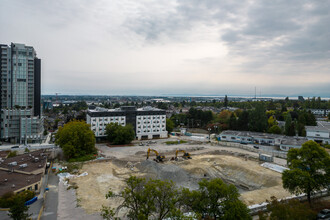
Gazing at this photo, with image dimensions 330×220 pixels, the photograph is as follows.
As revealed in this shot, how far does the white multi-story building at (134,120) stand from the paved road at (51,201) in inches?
920

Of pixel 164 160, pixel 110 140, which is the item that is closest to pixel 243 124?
pixel 164 160

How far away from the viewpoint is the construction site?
2214 cm

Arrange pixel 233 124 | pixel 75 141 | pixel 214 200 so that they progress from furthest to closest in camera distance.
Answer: pixel 233 124, pixel 75 141, pixel 214 200

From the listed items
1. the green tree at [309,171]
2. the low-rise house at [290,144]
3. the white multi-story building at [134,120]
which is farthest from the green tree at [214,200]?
the white multi-story building at [134,120]

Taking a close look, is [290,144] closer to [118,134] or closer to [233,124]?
[233,124]

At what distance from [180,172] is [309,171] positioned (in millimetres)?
15403

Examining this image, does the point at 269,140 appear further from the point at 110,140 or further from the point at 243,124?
the point at 110,140

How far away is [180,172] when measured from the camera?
28.5 metres

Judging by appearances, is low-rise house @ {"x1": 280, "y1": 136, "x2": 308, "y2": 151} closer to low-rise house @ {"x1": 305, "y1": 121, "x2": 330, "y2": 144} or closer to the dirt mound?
low-rise house @ {"x1": 305, "y1": 121, "x2": 330, "y2": 144}

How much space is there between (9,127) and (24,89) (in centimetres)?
1006

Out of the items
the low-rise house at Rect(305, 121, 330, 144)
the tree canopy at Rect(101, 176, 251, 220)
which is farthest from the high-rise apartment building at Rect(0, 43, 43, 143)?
the low-rise house at Rect(305, 121, 330, 144)

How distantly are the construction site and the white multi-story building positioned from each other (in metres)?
9.87

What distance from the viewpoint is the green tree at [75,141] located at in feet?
113

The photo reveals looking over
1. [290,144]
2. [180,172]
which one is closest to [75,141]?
[180,172]
